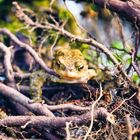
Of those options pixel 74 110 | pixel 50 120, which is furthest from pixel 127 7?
pixel 50 120

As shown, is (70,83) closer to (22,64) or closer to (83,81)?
(83,81)

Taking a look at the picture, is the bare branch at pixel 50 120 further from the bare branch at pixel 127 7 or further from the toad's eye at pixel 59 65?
the bare branch at pixel 127 7

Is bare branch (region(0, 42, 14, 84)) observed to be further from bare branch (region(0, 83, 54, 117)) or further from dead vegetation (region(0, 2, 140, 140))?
bare branch (region(0, 83, 54, 117))

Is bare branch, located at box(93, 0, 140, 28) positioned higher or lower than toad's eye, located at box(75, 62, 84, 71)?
higher

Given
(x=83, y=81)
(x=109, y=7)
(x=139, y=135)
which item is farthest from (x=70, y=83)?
(x=139, y=135)

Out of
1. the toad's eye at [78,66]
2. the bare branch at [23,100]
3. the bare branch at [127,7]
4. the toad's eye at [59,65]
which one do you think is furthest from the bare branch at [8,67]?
the bare branch at [127,7]

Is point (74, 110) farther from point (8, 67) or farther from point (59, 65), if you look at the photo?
point (8, 67)

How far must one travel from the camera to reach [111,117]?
1.99 m

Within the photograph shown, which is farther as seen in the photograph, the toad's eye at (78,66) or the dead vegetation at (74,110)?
the toad's eye at (78,66)

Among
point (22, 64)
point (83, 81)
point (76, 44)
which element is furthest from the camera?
point (22, 64)

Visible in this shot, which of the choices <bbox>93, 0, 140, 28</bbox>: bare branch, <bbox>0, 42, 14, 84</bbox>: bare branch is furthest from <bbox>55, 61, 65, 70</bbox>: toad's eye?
<bbox>93, 0, 140, 28</bbox>: bare branch

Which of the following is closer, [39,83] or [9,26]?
[39,83]

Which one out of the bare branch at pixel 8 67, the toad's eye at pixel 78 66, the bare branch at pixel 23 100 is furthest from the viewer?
the bare branch at pixel 8 67

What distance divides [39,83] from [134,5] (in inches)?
35.7
